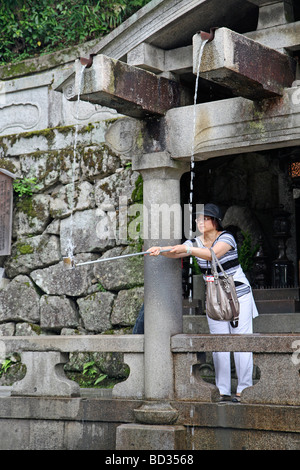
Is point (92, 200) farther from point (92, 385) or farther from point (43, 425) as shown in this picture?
point (43, 425)

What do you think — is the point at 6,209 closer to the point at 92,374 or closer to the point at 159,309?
the point at 92,374

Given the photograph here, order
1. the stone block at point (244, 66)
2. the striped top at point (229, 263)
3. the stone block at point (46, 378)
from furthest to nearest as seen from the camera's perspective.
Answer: the stone block at point (46, 378) < the striped top at point (229, 263) < the stone block at point (244, 66)

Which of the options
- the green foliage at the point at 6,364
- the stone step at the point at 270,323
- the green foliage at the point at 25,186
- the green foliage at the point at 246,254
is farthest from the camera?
the green foliage at the point at 25,186

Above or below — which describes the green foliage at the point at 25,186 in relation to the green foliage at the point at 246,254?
above

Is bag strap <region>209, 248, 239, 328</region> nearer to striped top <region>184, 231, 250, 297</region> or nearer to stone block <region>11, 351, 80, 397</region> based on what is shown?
striped top <region>184, 231, 250, 297</region>

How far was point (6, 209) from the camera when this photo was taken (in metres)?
10.1

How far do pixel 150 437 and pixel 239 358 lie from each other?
1.14m

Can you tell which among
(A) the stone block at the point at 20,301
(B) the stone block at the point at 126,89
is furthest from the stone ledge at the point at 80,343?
(B) the stone block at the point at 126,89

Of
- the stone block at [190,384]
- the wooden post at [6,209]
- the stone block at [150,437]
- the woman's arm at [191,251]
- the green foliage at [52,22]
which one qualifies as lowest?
the stone block at [150,437]

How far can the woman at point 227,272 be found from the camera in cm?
709

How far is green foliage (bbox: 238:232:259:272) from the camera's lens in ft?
A: 31.3

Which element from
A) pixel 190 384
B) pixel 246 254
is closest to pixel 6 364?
pixel 246 254

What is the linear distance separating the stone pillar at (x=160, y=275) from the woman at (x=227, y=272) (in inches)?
9.8

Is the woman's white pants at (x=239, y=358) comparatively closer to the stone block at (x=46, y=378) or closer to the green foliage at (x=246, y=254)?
the stone block at (x=46, y=378)
